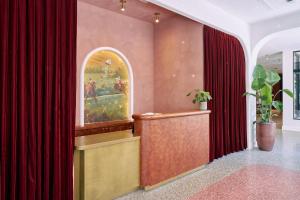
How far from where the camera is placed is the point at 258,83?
573 centimetres

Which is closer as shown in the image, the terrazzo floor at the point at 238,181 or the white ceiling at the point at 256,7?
the terrazzo floor at the point at 238,181

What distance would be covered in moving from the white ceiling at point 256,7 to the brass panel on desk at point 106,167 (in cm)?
332

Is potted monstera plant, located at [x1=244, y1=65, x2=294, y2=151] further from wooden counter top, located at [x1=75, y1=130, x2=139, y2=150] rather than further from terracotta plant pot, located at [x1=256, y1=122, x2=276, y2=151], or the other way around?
wooden counter top, located at [x1=75, y1=130, x2=139, y2=150]

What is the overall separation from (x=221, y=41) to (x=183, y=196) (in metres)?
3.61

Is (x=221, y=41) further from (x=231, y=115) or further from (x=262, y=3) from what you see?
(x=231, y=115)

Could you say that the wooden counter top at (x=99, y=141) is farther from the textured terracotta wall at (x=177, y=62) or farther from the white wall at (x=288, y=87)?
the white wall at (x=288, y=87)

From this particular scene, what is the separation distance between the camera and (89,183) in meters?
2.91

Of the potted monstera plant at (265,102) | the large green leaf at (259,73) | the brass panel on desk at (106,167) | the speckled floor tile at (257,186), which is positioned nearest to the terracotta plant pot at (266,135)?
the potted monstera plant at (265,102)

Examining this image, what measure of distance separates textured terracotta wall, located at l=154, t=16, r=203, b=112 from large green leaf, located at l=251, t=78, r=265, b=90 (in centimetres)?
169

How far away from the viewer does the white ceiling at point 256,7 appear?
4648 mm
